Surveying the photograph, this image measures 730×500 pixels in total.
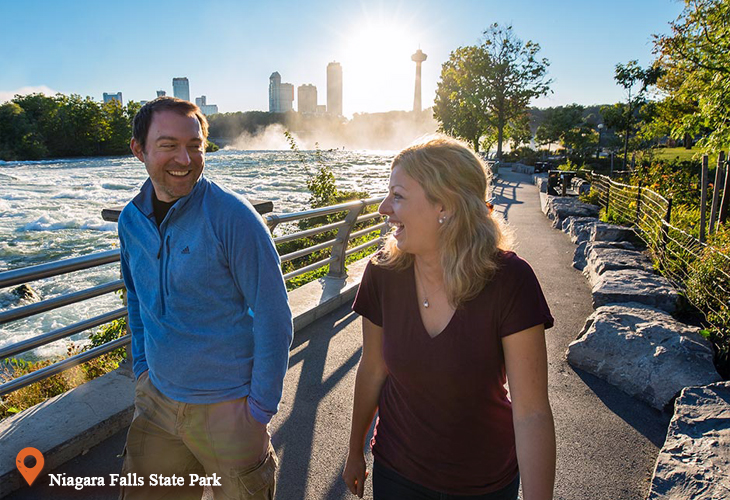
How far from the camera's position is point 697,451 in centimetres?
261

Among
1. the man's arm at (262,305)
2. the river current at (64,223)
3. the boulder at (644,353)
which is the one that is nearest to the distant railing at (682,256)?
the boulder at (644,353)

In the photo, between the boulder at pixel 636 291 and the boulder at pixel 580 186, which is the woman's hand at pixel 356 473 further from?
the boulder at pixel 580 186

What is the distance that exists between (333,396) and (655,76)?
1173 inches

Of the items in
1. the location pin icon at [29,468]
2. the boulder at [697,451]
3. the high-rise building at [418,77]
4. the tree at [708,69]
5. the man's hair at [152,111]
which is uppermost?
the high-rise building at [418,77]

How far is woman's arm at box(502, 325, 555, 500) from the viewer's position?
143 cm

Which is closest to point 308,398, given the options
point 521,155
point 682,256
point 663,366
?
point 663,366

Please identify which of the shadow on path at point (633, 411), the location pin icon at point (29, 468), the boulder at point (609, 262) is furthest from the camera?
the boulder at point (609, 262)

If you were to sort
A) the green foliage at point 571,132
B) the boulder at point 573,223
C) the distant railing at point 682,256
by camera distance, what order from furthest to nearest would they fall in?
the green foliage at point 571,132 < the boulder at point 573,223 < the distant railing at point 682,256

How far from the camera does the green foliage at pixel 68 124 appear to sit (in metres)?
76.2

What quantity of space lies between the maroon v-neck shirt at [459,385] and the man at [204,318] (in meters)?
0.47

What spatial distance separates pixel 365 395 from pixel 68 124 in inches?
3882

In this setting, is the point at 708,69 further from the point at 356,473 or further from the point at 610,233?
the point at 356,473

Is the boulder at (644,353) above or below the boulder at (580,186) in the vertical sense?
below

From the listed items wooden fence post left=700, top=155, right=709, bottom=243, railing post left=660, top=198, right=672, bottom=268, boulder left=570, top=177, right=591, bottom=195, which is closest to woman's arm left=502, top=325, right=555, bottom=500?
railing post left=660, top=198, right=672, bottom=268
